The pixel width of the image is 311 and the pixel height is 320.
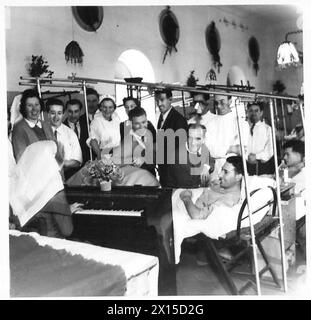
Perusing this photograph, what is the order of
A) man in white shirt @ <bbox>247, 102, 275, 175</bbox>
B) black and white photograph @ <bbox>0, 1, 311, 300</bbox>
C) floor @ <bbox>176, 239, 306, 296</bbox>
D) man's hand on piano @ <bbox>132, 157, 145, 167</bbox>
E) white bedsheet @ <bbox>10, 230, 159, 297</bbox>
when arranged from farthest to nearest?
1. man in white shirt @ <bbox>247, 102, 275, 175</bbox>
2. man's hand on piano @ <bbox>132, 157, 145, 167</bbox>
3. floor @ <bbox>176, 239, 306, 296</bbox>
4. black and white photograph @ <bbox>0, 1, 311, 300</bbox>
5. white bedsheet @ <bbox>10, 230, 159, 297</bbox>

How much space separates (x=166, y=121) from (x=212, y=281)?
3.79 ft

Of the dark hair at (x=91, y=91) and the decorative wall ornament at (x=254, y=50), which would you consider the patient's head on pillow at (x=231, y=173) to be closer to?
the decorative wall ornament at (x=254, y=50)

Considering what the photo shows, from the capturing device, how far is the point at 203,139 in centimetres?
285

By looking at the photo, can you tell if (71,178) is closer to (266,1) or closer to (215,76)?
(215,76)

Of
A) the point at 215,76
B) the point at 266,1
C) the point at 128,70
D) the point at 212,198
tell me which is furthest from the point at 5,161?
the point at 266,1

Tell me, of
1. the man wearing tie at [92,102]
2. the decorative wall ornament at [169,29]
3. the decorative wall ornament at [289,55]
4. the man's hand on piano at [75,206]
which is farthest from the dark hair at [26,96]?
the decorative wall ornament at [289,55]

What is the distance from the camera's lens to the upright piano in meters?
2.38

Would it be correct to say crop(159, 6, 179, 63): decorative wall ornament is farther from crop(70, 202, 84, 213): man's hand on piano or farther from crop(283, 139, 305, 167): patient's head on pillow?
crop(70, 202, 84, 213): man's hand on piano

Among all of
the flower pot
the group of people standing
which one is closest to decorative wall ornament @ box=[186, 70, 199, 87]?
the group of people standing

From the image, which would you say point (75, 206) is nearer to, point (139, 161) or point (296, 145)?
point (139, 161)

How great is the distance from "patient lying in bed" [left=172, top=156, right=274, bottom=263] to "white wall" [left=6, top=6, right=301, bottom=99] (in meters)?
0.69

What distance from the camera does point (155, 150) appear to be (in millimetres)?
2764

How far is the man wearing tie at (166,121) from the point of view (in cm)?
276
